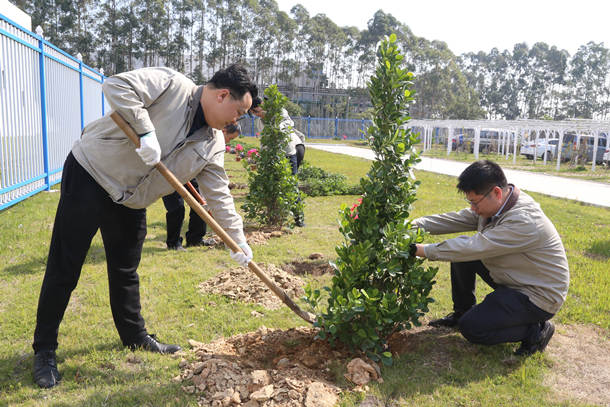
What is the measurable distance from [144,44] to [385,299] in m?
58.8

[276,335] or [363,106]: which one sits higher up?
[363,106]

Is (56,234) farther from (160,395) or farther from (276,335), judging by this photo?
(276,335)

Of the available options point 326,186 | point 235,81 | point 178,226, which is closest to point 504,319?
point 235,81

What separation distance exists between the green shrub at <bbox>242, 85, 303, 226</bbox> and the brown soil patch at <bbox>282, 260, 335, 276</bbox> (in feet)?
5.25

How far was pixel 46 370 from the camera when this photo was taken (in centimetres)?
282

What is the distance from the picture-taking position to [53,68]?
372 inches

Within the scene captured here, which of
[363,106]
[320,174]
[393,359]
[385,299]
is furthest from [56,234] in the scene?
[363,106]

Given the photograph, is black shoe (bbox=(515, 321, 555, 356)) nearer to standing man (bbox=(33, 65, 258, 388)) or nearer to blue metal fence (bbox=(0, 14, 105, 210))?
standing man (bbox=(33, 65, 258, 388))

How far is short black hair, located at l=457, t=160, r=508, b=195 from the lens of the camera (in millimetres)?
3167

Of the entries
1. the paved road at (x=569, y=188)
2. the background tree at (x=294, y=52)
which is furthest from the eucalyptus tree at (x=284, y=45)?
the paved road at (x=569, y=188)

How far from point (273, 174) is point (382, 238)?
4044 mm

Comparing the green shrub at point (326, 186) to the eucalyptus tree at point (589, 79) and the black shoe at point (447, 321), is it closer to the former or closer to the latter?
the black shoe at point (447, 321)

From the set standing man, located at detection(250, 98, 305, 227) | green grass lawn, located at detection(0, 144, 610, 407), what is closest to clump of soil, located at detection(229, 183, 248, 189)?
standing man, located at detection(250, 98, 305, 227)

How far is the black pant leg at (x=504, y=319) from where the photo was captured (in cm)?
324
